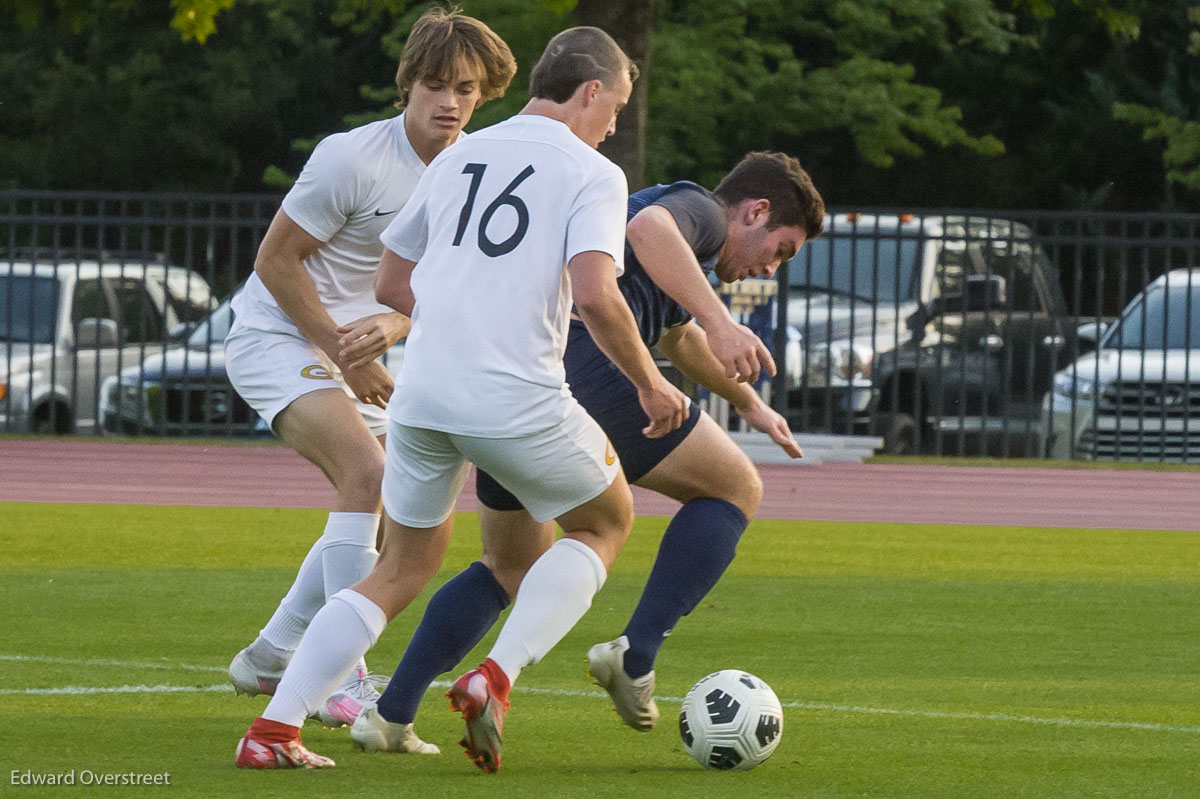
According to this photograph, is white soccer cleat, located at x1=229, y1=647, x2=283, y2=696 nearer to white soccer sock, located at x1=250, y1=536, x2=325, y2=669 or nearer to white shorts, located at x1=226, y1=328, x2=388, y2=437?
white soccer sock, located at x1=250, y1=536, x2=325, y2=669

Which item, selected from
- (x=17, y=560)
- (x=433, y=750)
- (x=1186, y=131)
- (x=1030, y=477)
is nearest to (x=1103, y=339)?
(x=1030, y=477)

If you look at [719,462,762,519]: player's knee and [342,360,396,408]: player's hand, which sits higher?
[342,360,396,408]: player's hand

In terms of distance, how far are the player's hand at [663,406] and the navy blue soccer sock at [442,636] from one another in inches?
25.5

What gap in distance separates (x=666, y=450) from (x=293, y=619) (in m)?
1.26

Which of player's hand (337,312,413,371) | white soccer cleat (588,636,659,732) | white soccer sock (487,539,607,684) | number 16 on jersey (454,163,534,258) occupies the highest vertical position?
number 16 on jersey (454,163,534,258)

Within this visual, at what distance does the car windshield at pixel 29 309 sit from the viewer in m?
18.0

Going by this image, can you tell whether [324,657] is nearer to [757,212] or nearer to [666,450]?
[666,450]

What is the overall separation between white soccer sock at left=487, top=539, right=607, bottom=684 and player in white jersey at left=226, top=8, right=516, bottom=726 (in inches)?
32.8

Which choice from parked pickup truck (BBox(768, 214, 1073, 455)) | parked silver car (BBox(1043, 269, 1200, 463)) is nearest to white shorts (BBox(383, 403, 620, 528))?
parked pickup truck (BBox(768, 214, 1073, 455))

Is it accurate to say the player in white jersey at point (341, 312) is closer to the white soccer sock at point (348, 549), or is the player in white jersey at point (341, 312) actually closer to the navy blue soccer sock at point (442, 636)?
the white soccer sock at point (348, 549)

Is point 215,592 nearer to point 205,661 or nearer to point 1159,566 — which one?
point 205,661

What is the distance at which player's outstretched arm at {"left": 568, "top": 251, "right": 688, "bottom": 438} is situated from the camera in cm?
461

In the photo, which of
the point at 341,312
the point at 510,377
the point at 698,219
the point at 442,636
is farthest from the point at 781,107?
the point at 510,377

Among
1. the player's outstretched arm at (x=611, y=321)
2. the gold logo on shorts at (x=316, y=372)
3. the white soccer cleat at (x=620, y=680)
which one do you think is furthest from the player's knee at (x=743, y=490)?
the gold logo on shorts at (x=316, y=372)
